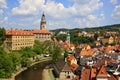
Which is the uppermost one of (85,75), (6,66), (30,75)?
(85,75)

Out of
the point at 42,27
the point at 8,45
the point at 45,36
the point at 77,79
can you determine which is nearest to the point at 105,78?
the point at 77,79

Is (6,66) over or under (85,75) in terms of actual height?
under

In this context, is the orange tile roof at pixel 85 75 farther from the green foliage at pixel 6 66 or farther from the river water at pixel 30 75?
the green foliage at pixel 6 66

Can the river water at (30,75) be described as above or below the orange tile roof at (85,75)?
below

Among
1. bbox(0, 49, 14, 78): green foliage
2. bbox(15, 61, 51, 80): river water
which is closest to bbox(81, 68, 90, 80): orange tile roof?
bbox(15, 61, 51, 80): river water

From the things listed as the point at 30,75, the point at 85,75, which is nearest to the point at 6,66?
the point at 30,75

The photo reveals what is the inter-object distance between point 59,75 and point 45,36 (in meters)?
73.0

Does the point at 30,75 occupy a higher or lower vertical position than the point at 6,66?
lower

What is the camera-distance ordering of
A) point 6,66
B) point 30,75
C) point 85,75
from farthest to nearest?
point 30,75
point 6,66
point 85,75

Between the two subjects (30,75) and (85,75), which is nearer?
(85,75)

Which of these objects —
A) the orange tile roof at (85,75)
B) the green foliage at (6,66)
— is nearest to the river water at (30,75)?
the green foliage at (6,66)

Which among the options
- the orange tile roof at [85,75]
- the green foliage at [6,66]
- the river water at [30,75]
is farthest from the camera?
the river water at [30,75]

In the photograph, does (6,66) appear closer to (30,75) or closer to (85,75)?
(30,75)

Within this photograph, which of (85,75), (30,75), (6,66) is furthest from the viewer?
(30,75)
